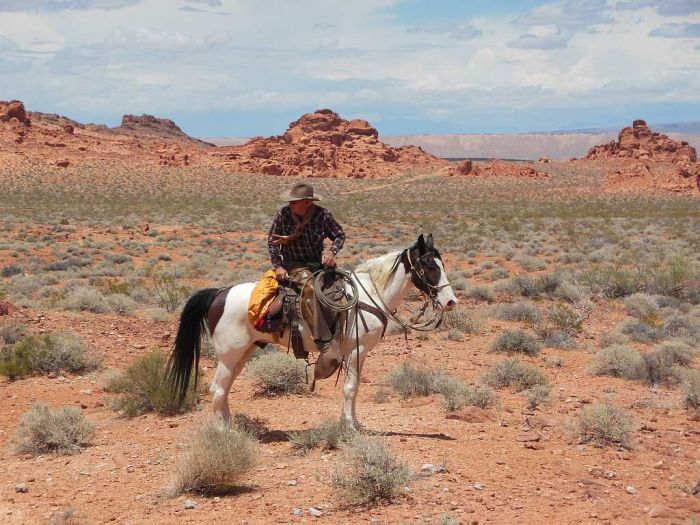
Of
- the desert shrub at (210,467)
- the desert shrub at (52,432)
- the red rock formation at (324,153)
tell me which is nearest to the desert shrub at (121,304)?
the desert shrub at (52,432)

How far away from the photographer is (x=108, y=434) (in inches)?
316

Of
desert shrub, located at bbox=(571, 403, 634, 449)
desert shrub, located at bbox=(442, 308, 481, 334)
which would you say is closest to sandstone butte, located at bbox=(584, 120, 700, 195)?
desert shrub, located at bbox=(442, 308, 481, 334)

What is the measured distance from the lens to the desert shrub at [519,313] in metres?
14.5

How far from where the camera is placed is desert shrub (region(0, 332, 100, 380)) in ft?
33.7

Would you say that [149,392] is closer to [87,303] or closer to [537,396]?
[537,396]

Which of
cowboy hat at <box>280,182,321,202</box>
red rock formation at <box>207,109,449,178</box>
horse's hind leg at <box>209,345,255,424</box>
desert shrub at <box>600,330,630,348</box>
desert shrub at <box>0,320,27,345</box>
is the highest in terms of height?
red rock formation at <box>207,109,449,178</box>

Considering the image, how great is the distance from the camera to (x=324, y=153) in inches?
3676

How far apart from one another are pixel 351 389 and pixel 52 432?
2.92 m

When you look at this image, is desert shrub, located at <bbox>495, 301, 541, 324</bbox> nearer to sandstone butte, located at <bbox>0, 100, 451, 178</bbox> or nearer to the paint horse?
the paint horse

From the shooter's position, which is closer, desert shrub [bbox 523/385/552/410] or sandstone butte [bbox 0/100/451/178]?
desert shrub [bbox 523/385/552/410]

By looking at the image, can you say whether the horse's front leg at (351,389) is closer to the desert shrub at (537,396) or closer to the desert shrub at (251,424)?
the desert shrub at (251,424)

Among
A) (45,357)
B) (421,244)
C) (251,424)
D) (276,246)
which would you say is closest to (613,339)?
(421,244)

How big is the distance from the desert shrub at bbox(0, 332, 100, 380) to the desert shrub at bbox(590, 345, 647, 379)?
7.08 m

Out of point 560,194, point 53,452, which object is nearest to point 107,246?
point 53,452
